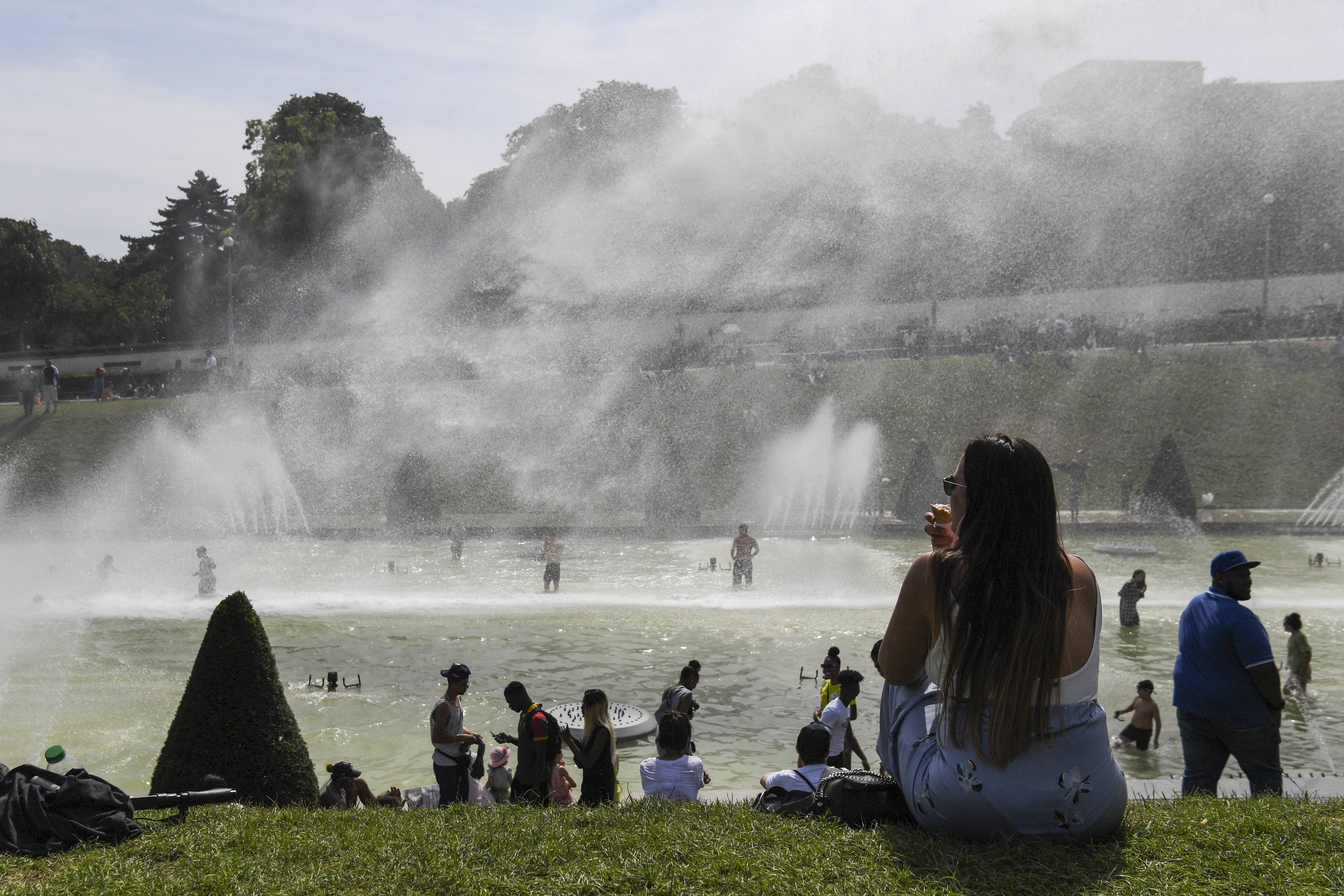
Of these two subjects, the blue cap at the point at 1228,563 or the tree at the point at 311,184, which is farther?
the tree at the point at 311,184

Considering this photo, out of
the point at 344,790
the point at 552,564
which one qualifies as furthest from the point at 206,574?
the point at 344,790

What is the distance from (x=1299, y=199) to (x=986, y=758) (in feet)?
161

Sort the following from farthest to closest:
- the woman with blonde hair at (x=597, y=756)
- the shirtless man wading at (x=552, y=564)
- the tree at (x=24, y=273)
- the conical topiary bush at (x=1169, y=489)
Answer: the tree at (x=24, y=273) < the conical topiary bush at (x=1169, y=489) < the shirtless man wading at (x=552, y=564) < the woman with blonde hair at (x=597, y=756)

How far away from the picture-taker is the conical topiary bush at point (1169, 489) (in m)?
24.1

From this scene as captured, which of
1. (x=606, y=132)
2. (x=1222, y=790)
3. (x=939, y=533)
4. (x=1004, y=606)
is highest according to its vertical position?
(x=606, y=132)

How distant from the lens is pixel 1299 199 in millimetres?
42500

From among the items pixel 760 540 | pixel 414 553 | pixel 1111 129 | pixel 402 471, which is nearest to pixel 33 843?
pixel 414 553

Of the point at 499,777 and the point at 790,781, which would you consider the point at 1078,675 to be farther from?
the point at 499,777

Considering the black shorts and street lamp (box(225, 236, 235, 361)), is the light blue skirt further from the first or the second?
street lamp (box(225, 236, 235, 361))

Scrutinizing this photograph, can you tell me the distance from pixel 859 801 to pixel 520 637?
11019mm

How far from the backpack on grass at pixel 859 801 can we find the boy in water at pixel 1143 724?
6251mm

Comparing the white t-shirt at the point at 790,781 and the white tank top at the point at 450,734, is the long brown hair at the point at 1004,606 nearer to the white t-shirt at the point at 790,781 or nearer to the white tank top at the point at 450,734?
the white t-shirt at the point at 790,781

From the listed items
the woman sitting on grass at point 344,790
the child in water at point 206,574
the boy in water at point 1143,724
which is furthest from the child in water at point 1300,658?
the child in water at point 206,574

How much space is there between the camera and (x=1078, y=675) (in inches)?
103
